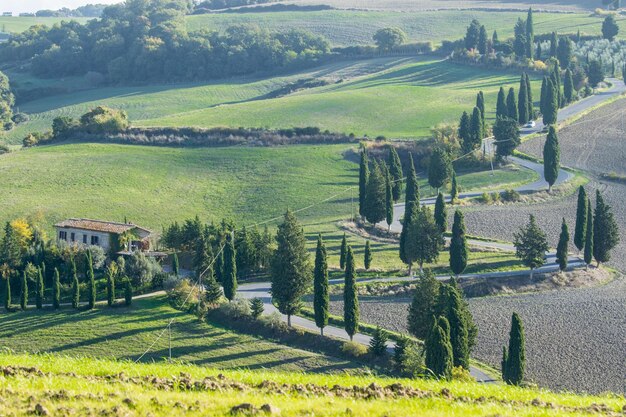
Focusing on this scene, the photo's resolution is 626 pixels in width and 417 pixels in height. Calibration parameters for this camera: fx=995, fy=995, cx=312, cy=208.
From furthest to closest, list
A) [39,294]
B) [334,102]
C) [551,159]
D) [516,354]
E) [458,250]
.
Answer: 1. [334,102]
2. [551,159]
3. [458,250]
4. [39,294]
5. [516,354]

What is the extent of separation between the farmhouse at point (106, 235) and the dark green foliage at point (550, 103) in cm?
6304

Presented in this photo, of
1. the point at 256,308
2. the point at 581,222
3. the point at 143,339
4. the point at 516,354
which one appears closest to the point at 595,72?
the point at 581,222

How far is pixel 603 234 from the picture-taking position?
3346 inches

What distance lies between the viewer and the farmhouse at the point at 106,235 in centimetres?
8850

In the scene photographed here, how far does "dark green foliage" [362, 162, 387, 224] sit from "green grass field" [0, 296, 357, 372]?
29.2 metres

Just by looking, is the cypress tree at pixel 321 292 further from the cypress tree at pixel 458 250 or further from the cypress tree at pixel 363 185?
the cypress tree at pixel 363 185

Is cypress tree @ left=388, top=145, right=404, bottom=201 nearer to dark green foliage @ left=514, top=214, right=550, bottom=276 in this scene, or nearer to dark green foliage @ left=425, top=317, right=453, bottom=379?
dark green foliage @ left=514, top=214, right=550, bottom=276

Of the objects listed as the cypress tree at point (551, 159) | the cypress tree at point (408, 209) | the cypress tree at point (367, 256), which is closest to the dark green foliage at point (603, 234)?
the cypress tree at point (408, 209)

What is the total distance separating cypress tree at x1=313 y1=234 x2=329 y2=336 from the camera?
66.9 m

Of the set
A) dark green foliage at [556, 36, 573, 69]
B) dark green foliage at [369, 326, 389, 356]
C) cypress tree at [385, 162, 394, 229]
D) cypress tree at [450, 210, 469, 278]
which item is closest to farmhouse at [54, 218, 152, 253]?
cypress tree at [385, 162, 394, 229]

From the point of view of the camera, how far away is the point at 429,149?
12519 centimetres

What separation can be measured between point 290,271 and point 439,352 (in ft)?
70.1

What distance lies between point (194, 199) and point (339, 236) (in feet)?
73.9

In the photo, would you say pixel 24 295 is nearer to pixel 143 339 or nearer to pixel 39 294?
pixel 39 294
